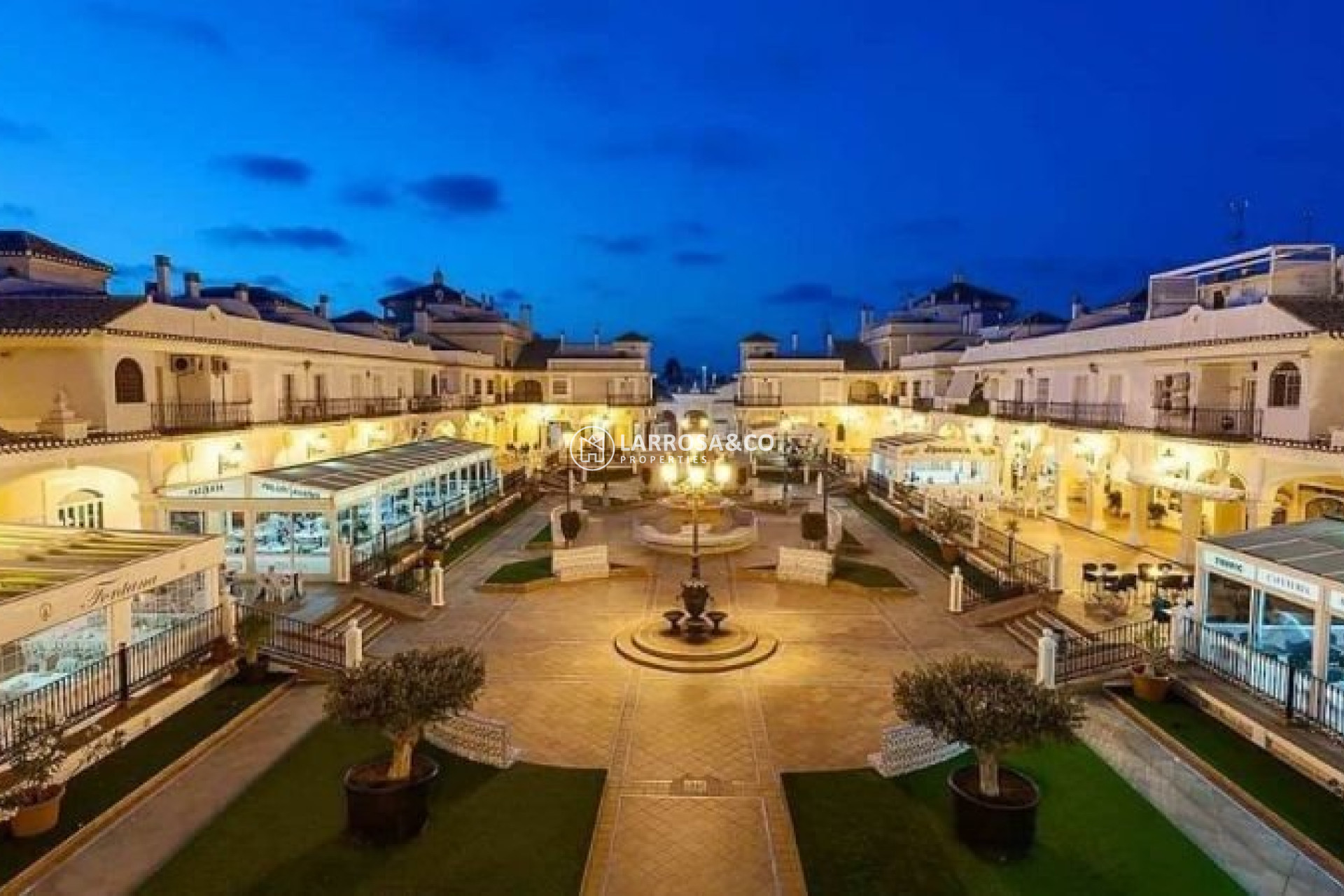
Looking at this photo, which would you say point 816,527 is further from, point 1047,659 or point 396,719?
point 396,719

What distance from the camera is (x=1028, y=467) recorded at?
31969 mm

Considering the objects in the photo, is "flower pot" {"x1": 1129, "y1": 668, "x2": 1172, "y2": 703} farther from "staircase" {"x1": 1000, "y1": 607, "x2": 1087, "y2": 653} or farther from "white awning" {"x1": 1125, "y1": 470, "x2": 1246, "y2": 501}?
"white awning" {"x1": 1125, "y1": 470, "x2": 1246, "y2": 501}

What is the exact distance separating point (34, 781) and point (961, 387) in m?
38.5

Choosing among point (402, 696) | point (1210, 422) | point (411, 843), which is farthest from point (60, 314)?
point (1210, 422)

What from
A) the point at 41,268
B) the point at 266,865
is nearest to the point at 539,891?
the point at 266,865

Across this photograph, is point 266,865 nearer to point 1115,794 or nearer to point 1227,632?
point 1115,794

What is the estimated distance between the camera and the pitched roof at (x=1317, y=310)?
17.8 m

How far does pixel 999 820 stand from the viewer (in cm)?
887

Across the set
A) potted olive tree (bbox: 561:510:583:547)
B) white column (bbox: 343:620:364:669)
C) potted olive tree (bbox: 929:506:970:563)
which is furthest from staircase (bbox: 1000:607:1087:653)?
white column (bbox: 343:620:364:669)

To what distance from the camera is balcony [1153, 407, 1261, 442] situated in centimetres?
1994

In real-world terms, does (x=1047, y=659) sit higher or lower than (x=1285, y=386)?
lower

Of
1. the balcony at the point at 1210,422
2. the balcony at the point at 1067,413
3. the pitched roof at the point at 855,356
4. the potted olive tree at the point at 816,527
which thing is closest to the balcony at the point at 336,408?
the potted olive tree at the point at 816,527

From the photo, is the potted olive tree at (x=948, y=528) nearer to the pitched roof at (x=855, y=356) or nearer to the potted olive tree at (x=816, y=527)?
the potted olive tree at (x=816, y=527)

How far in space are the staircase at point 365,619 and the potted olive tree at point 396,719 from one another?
7362 millimetres
